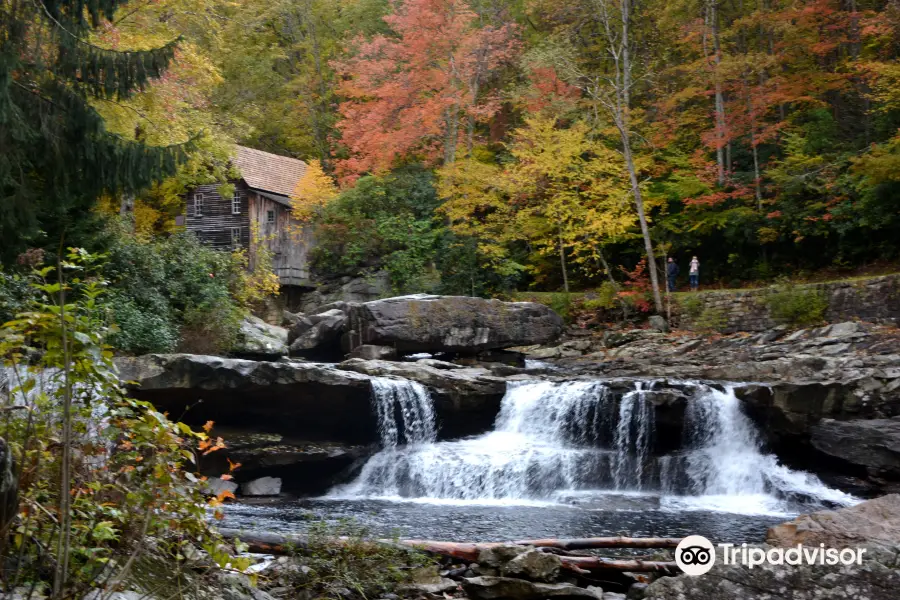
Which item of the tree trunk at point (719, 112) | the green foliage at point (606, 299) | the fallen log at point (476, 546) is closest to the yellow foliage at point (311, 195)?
the green foliage at point (606, 299)

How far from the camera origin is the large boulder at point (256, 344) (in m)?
18.9

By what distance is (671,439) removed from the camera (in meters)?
14.5

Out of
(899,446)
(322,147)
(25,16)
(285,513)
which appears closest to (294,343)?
(285,513)

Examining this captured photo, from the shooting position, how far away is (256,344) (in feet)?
62.7

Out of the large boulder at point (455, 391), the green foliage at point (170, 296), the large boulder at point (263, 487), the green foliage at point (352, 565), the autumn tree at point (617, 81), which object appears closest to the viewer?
the green foliage at point (352, 565)

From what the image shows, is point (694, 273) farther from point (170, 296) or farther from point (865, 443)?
point (170, 296)

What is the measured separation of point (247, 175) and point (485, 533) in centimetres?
2398

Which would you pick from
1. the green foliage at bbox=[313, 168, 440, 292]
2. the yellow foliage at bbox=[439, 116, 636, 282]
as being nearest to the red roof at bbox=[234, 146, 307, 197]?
the green foliage at bbox=[313, 168, 440, 292]

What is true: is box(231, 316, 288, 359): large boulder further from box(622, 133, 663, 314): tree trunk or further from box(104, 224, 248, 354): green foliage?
box(622, 133, 663, 314): tree trunk

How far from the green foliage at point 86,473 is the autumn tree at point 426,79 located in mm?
23658

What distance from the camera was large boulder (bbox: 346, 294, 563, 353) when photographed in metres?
19.5

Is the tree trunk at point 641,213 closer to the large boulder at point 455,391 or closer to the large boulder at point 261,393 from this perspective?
the large boulder at point 455,391

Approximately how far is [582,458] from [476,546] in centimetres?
741

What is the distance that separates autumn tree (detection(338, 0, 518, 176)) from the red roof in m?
4.41
